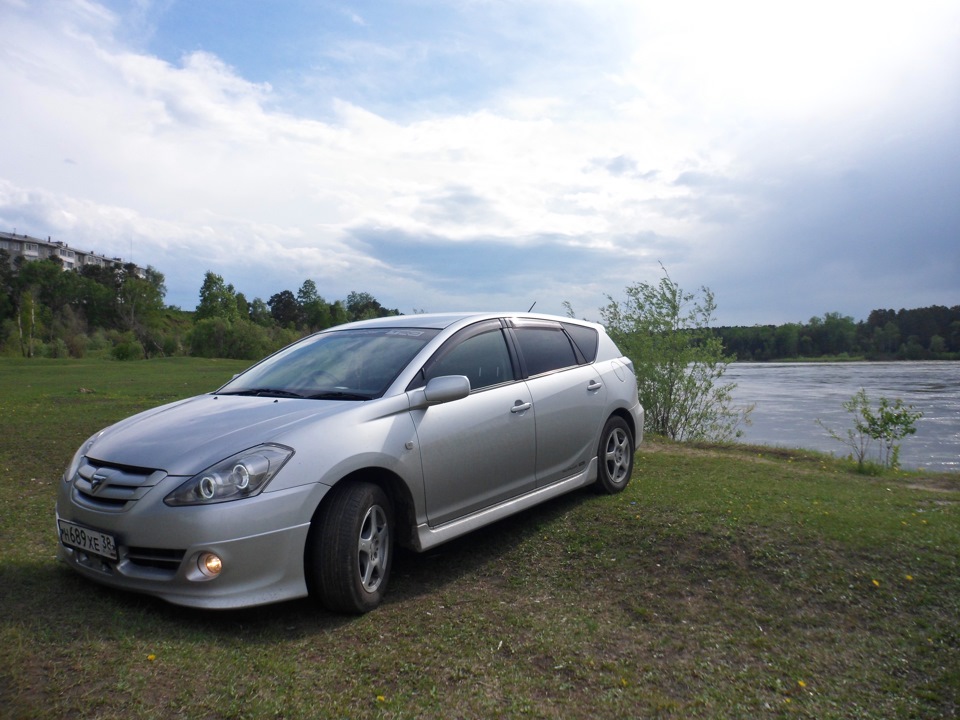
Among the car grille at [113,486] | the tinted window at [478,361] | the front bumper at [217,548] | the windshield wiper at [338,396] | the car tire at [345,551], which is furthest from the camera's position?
the tinted window at [478,361]

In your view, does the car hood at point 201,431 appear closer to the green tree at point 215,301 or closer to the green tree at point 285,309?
the green tree at point 215,301

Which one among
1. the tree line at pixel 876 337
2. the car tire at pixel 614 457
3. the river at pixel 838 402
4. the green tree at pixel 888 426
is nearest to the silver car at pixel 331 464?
the car tire at pixel 614 457

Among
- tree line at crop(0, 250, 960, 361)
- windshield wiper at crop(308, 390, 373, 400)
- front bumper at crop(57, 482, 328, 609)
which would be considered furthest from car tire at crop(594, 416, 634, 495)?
tree line at crop(0, 250, 960, 361)

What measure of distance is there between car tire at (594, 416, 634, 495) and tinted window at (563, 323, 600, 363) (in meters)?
0.61

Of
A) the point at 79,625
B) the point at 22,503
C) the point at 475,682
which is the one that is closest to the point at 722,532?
the point at 475,682

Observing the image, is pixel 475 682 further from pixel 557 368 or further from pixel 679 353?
pixel 679 353

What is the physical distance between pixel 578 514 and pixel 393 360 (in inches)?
82.5

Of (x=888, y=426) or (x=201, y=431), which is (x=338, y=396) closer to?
(x=201, y=431)

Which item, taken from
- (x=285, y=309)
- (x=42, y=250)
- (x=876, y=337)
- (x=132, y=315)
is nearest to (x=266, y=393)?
(x=876, y=337)

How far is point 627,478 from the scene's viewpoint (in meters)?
6.98

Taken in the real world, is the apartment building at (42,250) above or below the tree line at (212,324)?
above

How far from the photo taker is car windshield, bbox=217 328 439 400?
483 cm

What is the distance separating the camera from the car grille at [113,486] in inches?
153

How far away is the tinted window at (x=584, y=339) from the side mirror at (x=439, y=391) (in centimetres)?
217
